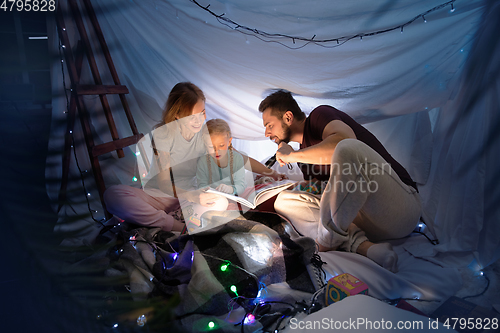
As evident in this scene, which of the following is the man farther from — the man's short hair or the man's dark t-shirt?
the man's short hair

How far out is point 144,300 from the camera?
798 millimetres

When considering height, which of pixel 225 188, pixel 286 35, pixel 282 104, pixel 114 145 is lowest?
pixel 225 188

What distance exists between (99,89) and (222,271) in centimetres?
101

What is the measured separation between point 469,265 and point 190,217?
1.02m

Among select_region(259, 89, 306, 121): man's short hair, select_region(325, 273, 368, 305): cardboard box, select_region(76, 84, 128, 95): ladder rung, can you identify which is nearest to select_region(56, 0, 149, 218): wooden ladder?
select_region(76, 84, 128, 95): ladder rung

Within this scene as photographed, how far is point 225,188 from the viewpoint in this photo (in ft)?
4.07

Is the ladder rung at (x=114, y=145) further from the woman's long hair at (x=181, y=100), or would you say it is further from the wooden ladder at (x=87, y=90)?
the woman's long hair at (x=181, y=100)

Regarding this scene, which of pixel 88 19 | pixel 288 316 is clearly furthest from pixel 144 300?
pixel 88 19

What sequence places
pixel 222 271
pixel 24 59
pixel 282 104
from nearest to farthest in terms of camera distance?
pixel 222 271 < pixel 24 59 < pixel 282 104

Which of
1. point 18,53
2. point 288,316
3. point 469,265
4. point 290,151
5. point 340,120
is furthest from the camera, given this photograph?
point 290,151

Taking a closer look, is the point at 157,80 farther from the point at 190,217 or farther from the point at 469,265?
the point at 469,265

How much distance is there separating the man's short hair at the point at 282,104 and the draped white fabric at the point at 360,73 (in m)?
0.05

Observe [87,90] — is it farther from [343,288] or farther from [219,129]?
[343,288]

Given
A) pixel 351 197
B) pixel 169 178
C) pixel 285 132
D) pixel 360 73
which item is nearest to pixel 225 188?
Result: pixel 169 178
